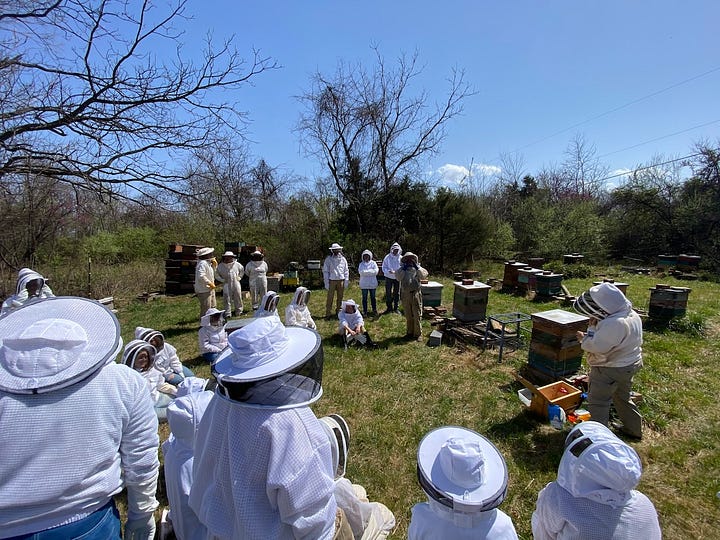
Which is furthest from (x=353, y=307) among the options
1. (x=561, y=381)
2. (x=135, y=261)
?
(x=135, y=261)

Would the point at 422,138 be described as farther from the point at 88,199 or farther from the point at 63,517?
the point at 63,517

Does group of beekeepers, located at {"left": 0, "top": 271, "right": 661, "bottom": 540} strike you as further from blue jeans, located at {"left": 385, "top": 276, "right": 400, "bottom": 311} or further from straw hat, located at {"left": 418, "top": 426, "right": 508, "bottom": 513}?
blue jeans, located at {"left": 385, "top": 276, "right": 400, "bottom": 311}

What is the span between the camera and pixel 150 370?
4008 mm

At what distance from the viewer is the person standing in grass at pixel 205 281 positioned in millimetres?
7625

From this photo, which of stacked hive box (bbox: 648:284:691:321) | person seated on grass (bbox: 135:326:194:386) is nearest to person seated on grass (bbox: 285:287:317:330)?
person seated on grass (bbox: 135:326:194:386)

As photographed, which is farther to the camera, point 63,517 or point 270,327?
point 270,327

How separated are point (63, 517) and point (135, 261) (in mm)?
15148

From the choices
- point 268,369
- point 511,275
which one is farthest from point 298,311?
point 511,275

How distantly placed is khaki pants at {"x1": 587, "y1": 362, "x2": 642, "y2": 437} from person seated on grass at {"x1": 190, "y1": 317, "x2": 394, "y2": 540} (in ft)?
10.8

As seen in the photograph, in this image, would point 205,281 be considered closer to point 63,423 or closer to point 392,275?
point 392,275

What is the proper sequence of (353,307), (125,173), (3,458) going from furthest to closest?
(353,307) < (125,173) < (3,458)

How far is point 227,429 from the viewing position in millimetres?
1485

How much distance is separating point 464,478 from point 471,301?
5.27 metres

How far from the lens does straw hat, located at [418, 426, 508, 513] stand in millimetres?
1634
